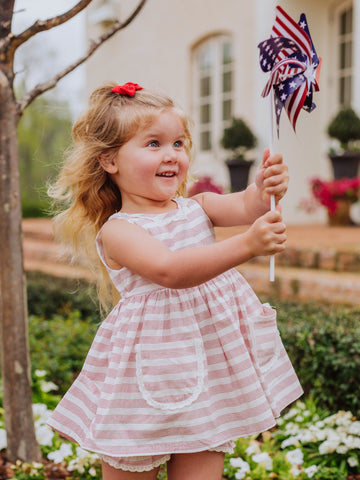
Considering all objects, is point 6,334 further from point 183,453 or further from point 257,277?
point 257,277

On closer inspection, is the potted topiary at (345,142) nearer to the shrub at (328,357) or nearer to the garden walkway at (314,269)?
the garden walkway at (314,269)

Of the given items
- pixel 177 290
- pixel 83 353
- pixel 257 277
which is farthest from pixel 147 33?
pixel 177 290

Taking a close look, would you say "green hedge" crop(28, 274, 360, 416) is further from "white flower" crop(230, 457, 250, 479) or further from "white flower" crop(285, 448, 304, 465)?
"white flower" crop(230, 457, 250, 479)

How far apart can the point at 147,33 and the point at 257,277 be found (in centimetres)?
697

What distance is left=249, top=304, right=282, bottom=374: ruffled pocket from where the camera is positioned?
1708mm

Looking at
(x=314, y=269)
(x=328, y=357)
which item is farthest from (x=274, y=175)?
(x=314, y=269)

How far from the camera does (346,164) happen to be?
24.6 feet

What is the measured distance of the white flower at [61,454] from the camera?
2542 millimetres

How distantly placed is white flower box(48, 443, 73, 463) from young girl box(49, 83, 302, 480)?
89cm

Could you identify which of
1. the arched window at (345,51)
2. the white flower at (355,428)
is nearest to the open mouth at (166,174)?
the white flower at (355,428)

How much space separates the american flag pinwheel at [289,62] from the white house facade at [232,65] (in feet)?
19.8

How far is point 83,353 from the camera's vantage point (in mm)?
3760

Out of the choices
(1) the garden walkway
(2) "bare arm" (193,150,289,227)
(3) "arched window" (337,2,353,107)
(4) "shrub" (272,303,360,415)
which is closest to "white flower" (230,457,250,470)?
(4) "shrub" (272,303,360,415)

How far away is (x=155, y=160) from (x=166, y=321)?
1.43ft
